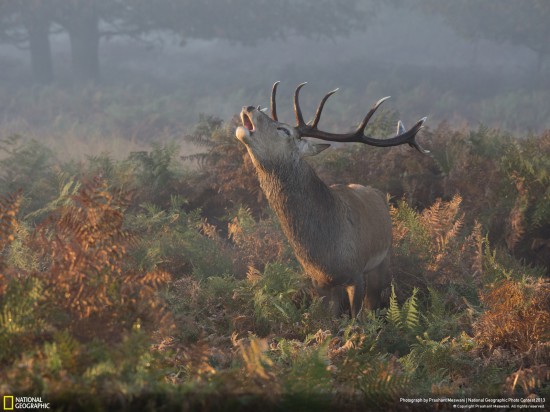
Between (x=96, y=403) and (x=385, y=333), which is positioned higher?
(x=96, y=403)

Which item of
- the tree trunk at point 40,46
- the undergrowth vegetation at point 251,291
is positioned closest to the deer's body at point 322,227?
the undergrowth vegetation at point 251,291

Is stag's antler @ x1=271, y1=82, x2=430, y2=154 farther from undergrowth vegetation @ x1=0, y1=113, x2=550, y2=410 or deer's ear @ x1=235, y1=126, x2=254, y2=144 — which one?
undergrowth vegetation @ x1=0, y1=113, x2=550, y2=410

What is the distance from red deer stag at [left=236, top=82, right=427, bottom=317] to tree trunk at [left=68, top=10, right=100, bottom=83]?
88.8ft

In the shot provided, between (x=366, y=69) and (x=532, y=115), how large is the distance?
13.1 m

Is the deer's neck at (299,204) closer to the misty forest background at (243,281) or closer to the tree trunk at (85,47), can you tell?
the misty forest background at (243,281)

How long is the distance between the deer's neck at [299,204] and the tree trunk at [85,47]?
2715 centimetres

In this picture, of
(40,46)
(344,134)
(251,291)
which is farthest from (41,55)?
(344,134)

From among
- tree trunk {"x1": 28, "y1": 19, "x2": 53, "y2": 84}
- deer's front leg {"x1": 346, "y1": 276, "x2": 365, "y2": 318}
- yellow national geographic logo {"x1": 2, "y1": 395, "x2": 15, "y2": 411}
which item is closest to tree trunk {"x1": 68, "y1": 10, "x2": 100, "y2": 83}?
tree trunk {"x1": 28, "y1": 19, "x2": 53, "y2": 84}

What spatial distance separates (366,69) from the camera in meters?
36.0

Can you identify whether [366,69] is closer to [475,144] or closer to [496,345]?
[475,144]

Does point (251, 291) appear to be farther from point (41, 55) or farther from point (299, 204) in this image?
point (41, 55)

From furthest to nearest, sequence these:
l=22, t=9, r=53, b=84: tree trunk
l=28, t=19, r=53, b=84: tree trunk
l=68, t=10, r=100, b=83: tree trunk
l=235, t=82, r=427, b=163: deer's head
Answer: l=68, t=10, r=100, b=83: tree trunk < l=28, t=19, r=53, b=84: tree trunk < l=22, t=9, r=53, b=84: tree trunk < l=235, t=82, r=427, b=163: deer's head

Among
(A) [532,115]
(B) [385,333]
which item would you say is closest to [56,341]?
(B) [385,333]

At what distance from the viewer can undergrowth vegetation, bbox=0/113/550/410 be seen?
2.58 metres
